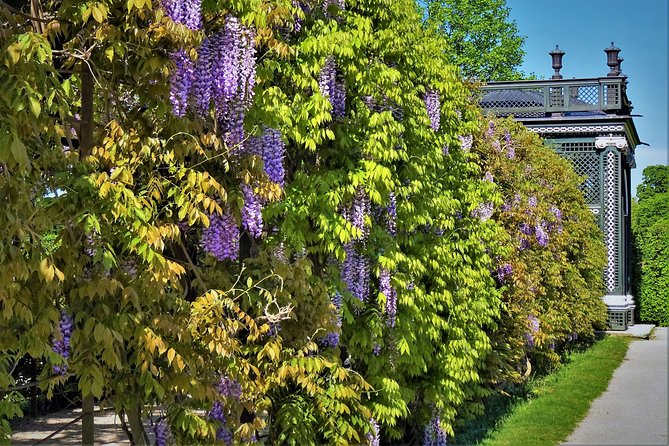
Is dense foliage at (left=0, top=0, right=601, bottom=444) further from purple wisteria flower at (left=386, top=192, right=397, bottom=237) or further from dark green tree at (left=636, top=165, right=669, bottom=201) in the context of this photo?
dark green tree at (left=636, top=165, right=669, bottom=201)

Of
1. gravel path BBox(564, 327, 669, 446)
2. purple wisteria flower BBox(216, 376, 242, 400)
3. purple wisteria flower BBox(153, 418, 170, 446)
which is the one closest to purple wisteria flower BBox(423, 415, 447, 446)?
gravel path BBox(564, 327, 669, 446)

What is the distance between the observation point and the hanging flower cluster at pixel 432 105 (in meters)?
7.56

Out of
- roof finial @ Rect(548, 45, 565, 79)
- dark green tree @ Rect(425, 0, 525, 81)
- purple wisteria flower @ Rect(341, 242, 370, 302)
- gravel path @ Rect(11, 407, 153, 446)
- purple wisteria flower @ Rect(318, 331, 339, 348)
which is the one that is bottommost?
gravel path @ Rect(11, 407, 153, 446)

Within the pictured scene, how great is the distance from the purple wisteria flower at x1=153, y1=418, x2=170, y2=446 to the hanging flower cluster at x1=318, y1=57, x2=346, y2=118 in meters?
2.57

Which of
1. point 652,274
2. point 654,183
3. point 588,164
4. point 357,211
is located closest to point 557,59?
point 588,164

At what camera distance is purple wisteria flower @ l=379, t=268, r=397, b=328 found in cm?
661

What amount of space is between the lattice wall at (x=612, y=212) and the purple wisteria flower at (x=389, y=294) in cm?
1853

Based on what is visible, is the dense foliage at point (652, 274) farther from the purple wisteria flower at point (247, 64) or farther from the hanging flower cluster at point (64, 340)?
the hanging flower cluster at point (64, 340)

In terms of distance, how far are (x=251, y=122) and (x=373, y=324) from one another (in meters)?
2.56

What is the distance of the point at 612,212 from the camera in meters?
23.9

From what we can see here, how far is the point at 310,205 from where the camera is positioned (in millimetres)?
5555

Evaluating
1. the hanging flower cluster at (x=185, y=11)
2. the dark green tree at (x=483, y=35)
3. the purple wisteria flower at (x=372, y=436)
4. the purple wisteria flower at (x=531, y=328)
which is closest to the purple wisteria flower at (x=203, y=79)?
the hanging flower cluster at (x=185, y=11)

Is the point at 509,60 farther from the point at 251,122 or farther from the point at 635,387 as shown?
the point at 251,122

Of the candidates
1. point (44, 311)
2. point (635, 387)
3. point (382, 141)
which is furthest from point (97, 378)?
point (635, 387)
